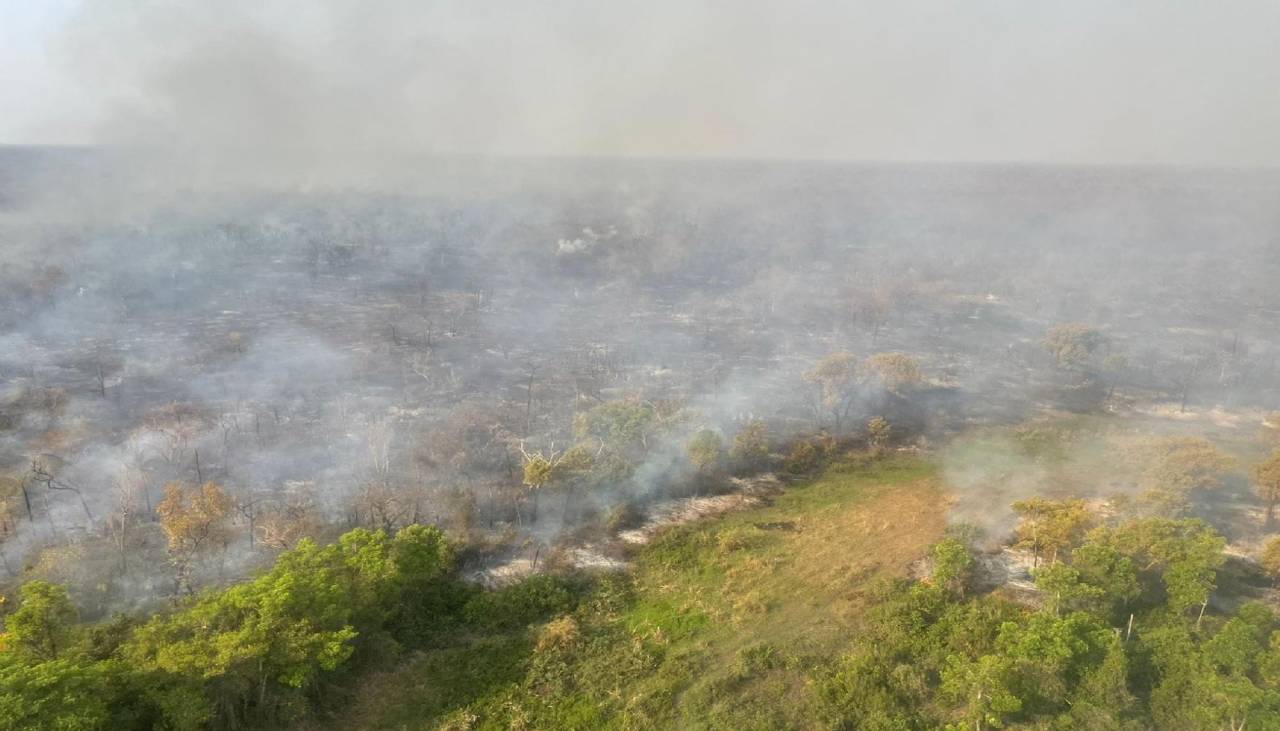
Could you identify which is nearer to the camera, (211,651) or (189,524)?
(211,651)

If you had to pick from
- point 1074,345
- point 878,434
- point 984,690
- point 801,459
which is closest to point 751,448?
point 801,459

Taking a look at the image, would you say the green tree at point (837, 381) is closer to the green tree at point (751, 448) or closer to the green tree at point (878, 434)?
the green tree at point (878, 434)

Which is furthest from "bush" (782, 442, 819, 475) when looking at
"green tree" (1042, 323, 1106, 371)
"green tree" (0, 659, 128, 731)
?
"green tree" (0, 659, 128, 731)

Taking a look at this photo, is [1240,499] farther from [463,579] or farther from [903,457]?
[463,579]

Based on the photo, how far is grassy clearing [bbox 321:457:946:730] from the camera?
23.5 metres

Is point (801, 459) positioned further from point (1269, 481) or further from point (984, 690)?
point (1269, 481)

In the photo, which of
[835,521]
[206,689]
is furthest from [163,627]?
[835,521]

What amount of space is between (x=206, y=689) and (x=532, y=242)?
96.5 metres

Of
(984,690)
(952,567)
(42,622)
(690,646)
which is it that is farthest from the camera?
(952,567)

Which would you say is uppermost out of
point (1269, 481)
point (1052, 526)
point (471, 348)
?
point (471, 348)

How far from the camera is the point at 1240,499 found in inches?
1526

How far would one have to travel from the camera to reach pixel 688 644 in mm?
26984

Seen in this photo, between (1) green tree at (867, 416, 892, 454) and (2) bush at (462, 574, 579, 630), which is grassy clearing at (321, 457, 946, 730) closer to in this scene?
(2) bush at (462, 574, 579, 630)

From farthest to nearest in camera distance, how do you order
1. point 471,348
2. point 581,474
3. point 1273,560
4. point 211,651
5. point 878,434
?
1. point 471,348
2. point 878,434
3. point 581,474
4. point 1273,560
5. point 211,651
